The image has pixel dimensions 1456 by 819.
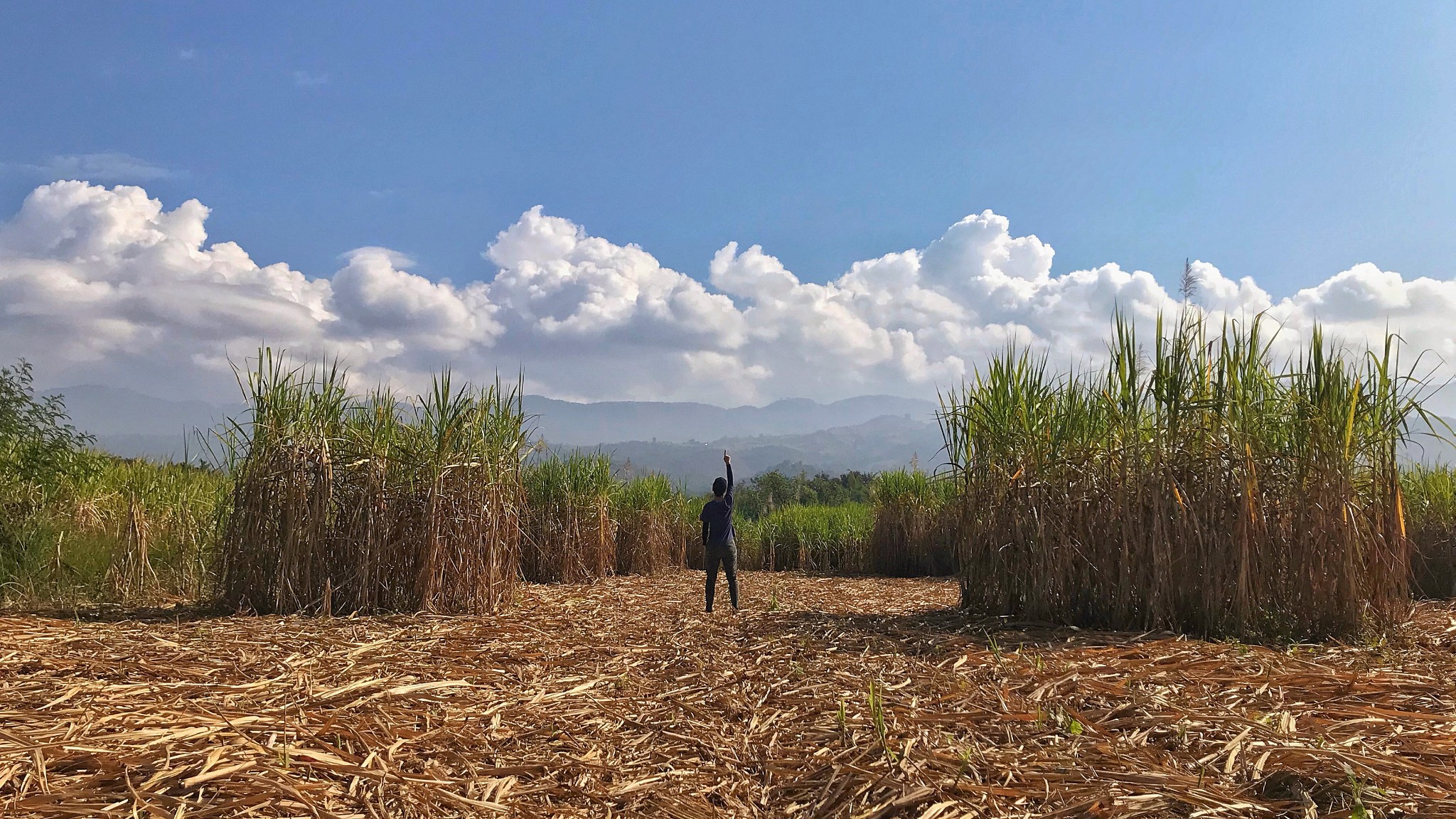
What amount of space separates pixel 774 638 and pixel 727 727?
2.37 meters

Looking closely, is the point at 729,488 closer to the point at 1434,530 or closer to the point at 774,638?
the point at 774,638

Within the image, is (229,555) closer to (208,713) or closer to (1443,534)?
(208,713)

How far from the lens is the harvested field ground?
2760 millimetres

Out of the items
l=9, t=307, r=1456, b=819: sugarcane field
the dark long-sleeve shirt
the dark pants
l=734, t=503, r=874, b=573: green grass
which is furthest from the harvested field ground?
l=734, t=503, r=874, b=573: green grass

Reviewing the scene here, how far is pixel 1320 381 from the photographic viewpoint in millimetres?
5906

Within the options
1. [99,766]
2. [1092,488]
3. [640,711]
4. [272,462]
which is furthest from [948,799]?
[272,462]

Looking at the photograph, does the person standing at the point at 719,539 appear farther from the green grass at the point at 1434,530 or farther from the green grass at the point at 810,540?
the green grass at the point at 810,540

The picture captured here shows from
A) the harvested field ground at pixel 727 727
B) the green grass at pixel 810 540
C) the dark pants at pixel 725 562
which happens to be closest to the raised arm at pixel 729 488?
the dark pants at pixel 725 562

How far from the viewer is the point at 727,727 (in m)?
3.83

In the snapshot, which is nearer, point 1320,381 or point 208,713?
point 208,713

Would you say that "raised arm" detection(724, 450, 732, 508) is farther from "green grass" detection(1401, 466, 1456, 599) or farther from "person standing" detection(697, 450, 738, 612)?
"green grass" detection(1401, 466, 1456, 599)

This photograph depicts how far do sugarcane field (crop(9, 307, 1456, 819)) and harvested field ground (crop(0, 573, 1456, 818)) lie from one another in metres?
0.02

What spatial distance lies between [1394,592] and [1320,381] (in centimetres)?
170

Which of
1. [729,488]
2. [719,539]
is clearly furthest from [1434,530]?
[719,539]
